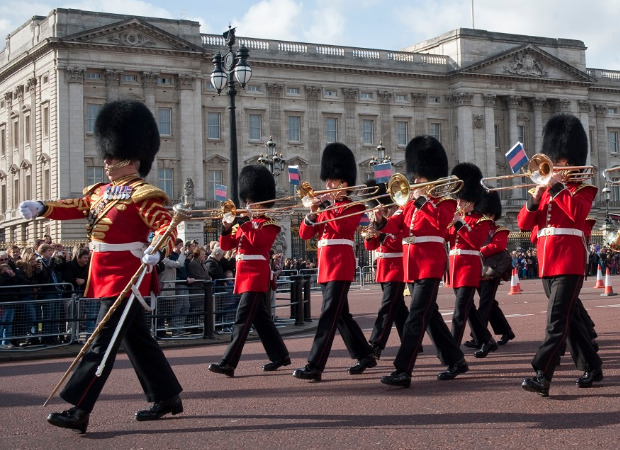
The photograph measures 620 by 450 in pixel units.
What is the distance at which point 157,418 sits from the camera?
698 centimetres

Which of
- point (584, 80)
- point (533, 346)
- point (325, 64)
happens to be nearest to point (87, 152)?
point (325, 64)

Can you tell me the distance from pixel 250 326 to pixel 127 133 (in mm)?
2646

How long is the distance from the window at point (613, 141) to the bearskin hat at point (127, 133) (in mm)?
58853

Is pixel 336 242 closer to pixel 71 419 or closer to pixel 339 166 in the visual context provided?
pixel 339 166

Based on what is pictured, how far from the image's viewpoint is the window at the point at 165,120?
4881cm

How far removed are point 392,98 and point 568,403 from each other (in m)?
48.9

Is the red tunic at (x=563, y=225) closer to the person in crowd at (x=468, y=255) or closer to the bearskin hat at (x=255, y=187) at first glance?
the person in crowd at (x=468, y=255)

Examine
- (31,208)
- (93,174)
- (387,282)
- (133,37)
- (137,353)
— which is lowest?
(137,353)

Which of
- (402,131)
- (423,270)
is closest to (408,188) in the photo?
(423,270)

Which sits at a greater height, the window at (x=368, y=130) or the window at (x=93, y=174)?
the window at (x=368, y=130)

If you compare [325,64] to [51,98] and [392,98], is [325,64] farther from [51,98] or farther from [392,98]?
[51,98]

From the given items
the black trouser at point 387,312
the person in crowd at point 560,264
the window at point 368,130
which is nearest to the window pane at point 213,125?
the window at point 368,130

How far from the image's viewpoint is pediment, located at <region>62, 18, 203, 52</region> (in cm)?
4628

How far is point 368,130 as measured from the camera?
54.8 metres
